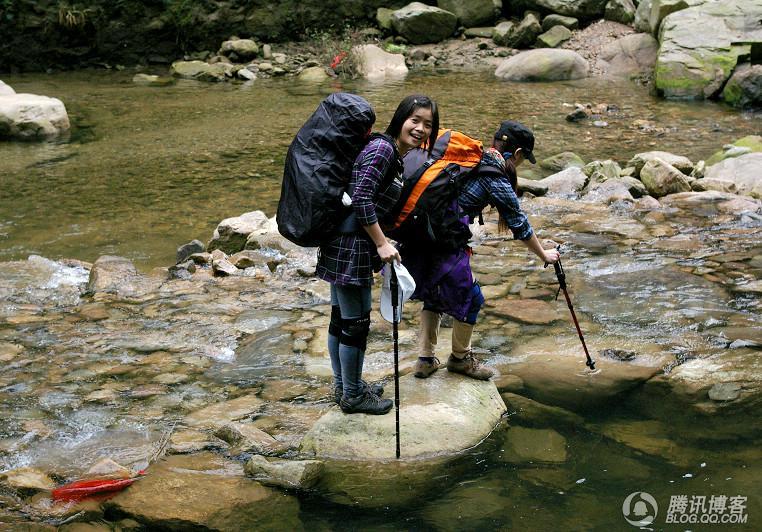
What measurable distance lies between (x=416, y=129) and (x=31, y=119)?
1095 cm

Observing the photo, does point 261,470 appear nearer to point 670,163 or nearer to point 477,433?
point 477,433

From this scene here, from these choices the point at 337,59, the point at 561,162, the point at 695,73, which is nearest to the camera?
the point at 561,162

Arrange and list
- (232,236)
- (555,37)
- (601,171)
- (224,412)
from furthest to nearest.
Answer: (555,37)
(601,171)
(232,236)
(224,412)

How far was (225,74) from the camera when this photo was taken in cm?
1866

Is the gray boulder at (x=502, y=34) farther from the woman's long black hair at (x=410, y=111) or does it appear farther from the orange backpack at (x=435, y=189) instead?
the woman's long black hair at (x=410, y=111)

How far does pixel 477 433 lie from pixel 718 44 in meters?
13.3

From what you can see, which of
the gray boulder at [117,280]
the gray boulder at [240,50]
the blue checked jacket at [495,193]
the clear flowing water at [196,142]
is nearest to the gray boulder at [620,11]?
the clear flowing water at [196,142]

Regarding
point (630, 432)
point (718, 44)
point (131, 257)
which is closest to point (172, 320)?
point (131, 257)

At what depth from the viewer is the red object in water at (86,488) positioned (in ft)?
11.3

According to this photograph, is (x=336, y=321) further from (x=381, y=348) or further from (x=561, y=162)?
(x=561, y=162)

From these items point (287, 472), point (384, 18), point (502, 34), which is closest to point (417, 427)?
point (287, 472)

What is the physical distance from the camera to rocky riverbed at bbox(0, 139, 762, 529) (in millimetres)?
3650

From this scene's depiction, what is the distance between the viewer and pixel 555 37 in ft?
64.1

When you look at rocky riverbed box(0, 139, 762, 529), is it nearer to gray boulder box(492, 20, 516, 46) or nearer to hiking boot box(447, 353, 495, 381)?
hiking boot box(447, 353, 495, 381)
